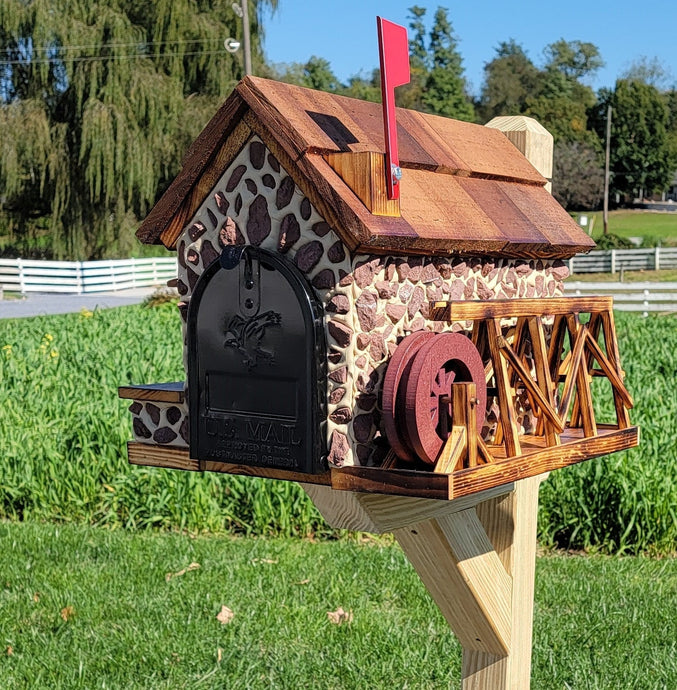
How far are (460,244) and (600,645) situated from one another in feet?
7.92

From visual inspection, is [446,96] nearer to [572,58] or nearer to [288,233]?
[572,58]

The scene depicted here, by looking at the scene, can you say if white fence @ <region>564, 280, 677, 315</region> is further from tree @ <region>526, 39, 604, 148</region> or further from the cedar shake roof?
tree @ <region>526, 39, 604, 148</region>

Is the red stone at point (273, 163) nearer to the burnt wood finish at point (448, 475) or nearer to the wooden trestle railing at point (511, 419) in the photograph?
the wooden trestle railing at point (511, 419)

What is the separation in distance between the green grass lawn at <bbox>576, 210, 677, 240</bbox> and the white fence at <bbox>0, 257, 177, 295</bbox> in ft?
→ 92.7

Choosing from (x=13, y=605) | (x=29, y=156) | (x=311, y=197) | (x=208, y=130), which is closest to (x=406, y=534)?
(x=311, y=197)

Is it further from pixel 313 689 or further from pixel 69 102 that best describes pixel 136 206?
pixel 313 689

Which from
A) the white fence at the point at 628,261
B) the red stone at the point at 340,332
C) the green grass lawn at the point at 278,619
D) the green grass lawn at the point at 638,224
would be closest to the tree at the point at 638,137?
the green grass lawn at the point at 638,224

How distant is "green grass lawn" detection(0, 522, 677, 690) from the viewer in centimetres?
354

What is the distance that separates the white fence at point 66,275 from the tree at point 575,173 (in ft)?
78.5

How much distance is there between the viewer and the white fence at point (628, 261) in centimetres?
3622

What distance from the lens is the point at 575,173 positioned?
1882 inches

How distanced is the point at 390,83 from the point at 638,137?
203 feet

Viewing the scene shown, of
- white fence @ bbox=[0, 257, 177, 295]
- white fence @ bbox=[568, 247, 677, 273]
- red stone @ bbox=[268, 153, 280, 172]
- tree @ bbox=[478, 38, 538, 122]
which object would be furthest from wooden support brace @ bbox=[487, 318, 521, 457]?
tree @ bbox=[478, 38, 538, 122]

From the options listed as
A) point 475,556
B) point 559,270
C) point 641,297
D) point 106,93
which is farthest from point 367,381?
point 106,93
